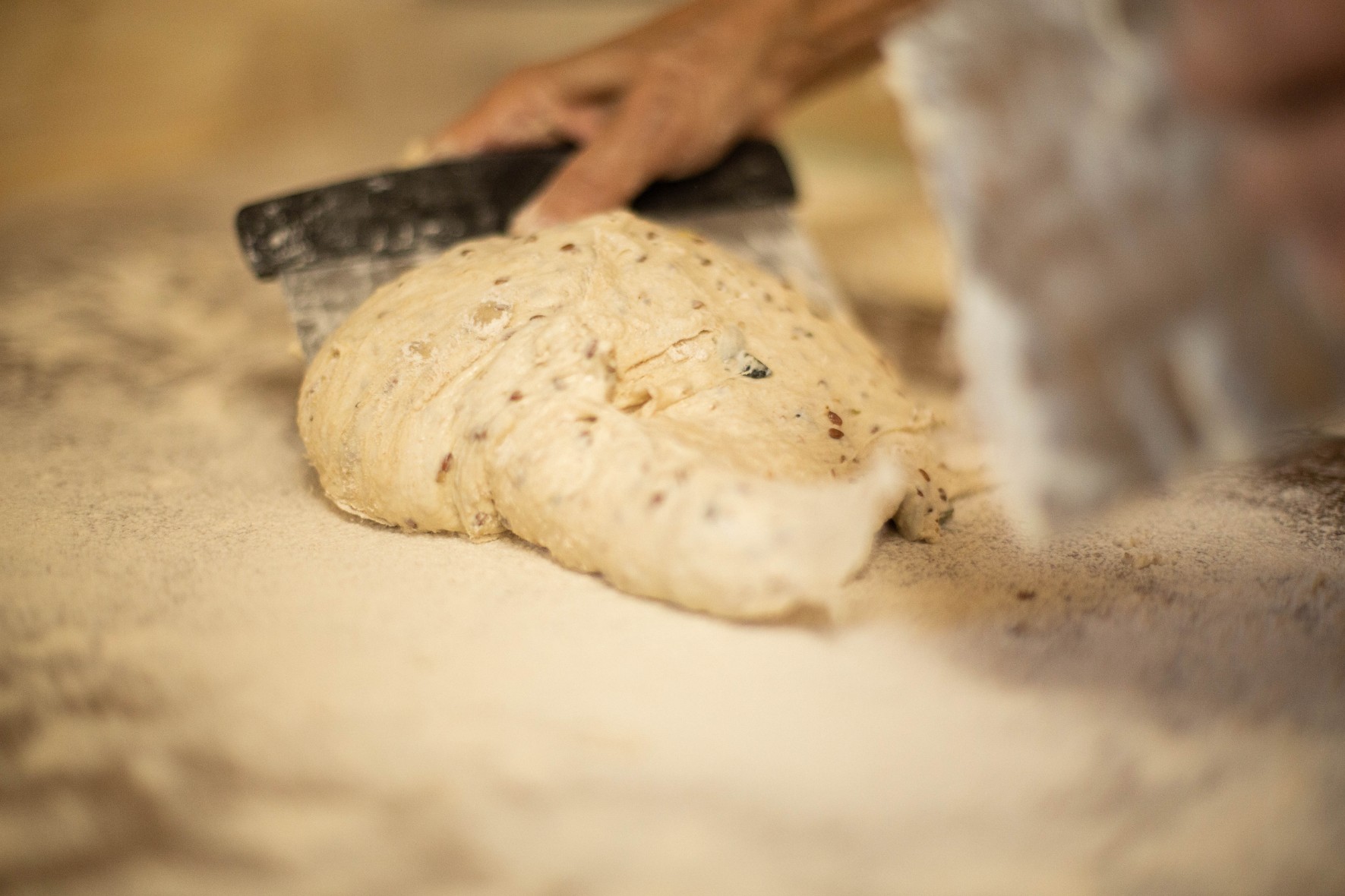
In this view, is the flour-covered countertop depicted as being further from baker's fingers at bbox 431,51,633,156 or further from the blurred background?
the blurred background

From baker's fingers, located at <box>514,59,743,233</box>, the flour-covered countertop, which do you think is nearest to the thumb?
baker's fingers, located at <box>514,59,743,233</box>

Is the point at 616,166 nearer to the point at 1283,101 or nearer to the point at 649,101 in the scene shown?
the point at 649,101

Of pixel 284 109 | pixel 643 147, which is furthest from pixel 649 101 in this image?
pixel 284 109

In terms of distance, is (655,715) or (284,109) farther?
(284,109)

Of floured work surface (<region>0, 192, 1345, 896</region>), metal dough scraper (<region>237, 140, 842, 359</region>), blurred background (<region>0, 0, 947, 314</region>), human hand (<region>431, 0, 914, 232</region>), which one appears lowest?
floured work surface (<region>0, 192, 1345, 896</region>)

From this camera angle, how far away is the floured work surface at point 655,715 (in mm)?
956

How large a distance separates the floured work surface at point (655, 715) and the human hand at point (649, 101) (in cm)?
93

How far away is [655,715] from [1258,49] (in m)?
0.95

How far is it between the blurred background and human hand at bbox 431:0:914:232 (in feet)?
2.42

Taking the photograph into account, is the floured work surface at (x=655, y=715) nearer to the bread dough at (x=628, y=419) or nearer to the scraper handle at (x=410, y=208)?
the bread dough at (x=628, y=419)

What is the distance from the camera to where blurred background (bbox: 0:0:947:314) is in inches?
129

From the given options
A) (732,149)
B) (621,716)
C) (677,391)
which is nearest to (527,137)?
(732,149)

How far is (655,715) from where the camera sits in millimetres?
1104

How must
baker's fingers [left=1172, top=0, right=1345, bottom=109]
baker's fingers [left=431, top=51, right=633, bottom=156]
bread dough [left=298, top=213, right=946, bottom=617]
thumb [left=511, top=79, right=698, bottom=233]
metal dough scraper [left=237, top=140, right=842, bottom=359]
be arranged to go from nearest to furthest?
baker's fingers [left=1172, top=0, right=1345, bottom=109]
bread dough [left=298, top=213, right=946, bottom=617]
metal dough scraper [left=237, top=140, right=842, bottom=359]
thumb [left=511, top=79, right=698, bottom=233]
baker's fingers [left=431, top=51, right=633, bottom=156]
